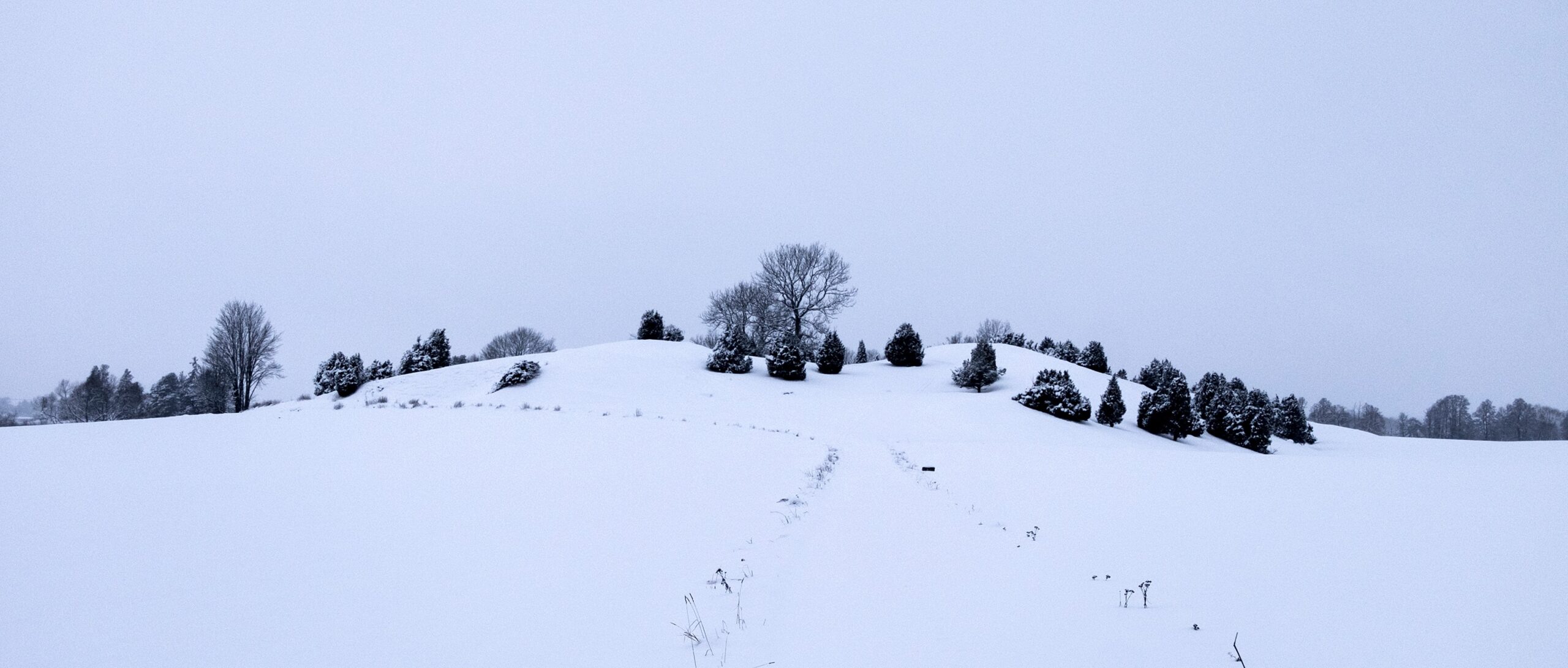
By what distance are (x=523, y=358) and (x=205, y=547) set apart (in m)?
23.2

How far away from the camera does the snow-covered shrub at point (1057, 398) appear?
2122cm

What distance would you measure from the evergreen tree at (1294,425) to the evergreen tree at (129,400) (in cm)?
6145

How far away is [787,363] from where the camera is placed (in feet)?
89.8

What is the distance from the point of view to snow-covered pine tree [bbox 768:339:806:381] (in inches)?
1079

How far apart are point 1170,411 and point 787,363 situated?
15.3 meters

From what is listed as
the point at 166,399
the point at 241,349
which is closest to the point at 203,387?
the point at 166,399

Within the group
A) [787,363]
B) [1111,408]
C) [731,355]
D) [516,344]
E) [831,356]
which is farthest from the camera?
[516,344]

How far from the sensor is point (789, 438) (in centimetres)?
1317

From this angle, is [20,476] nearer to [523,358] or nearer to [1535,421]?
[523,358]

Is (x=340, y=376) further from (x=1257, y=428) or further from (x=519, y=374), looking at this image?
(x=1257, y=428)

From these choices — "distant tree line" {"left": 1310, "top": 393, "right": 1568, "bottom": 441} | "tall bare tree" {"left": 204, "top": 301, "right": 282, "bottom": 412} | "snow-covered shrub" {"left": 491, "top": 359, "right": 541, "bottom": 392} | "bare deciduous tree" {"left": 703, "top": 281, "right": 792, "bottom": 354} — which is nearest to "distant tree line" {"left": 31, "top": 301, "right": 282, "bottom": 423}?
"tall bare tree" {"left": 204, "top": 301, "right": 282, "bottom": 412}

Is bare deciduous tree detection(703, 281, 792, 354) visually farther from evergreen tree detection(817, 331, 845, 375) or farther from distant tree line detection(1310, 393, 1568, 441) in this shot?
distant tree line detection(1310, 393, 1568, 441)

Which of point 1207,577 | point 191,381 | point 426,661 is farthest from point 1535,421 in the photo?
point 191,381

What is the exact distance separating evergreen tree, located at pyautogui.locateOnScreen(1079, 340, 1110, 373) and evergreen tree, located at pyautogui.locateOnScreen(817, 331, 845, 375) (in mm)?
16350
